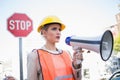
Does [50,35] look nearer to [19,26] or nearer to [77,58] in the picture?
[77,58]

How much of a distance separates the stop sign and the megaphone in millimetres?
1156

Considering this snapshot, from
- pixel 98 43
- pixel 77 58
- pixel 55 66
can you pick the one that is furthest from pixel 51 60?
pixel 98 43

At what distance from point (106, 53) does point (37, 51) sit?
15.3 inches

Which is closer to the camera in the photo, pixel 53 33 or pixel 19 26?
pixel 53 33

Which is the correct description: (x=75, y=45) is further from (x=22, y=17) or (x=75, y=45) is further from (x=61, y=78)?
(x=22, y=17)

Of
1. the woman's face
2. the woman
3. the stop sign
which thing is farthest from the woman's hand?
the stop sign

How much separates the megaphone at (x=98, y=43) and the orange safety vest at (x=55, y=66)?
115 mm

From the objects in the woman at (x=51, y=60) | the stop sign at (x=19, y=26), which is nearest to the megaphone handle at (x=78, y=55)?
the woman at (x=51, y=60)

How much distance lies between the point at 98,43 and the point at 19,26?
135 cm

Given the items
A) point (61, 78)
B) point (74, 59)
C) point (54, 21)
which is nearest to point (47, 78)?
point (61, 78)

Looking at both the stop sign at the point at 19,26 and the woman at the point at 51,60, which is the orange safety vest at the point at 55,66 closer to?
the woman at the point at 51,60

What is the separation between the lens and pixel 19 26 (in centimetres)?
261

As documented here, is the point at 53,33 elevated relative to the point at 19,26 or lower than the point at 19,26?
lower

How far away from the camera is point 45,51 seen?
1405mm
